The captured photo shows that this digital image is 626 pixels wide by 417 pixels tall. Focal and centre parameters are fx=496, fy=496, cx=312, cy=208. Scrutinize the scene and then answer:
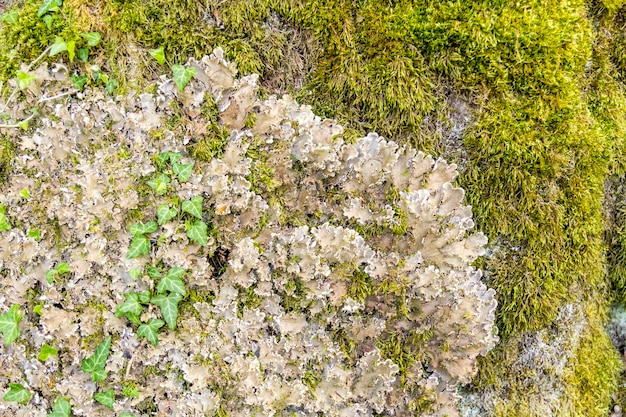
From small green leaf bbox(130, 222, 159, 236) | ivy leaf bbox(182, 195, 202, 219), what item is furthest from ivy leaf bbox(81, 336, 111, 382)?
ivy leaf bbox(182, 195, 202, 219)

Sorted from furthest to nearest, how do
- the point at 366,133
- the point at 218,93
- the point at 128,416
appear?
1. the point at 366,133
2. the point at 218,93
3. the point at 128,416

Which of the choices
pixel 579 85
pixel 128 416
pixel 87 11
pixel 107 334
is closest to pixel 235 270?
pixel 107 334

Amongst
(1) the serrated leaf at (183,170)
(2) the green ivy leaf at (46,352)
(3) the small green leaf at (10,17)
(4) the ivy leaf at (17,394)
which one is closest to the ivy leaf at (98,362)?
(2) the green ivy leaf at (46,352)

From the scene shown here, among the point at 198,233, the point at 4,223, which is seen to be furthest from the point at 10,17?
the point at 198,233

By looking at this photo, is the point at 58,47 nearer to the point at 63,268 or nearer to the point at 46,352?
the point at 63,268

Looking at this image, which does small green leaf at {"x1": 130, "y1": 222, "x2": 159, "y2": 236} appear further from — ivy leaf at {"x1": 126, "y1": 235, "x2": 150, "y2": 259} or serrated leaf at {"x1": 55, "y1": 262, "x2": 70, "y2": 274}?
serrated leaf at {"x1": 55, "y1": 262, "x2": 70, "y2": 274}

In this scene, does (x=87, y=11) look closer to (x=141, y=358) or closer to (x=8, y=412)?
(x=141, y=358)

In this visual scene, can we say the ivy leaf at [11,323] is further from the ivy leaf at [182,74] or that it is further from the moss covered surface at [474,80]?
the ivy leaf at [182,74]

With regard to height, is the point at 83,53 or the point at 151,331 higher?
the point at 83,53
